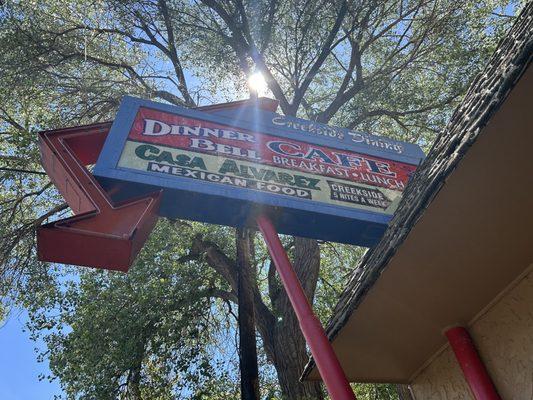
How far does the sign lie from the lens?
444 cm

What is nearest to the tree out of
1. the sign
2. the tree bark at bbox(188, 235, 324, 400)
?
the tree bark at bbox(188, 235, 324, 400)

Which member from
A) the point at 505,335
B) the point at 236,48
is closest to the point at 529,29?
the point at 505,335

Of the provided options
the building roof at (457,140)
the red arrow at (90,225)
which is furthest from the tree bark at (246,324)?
the red arrow at (90,225)

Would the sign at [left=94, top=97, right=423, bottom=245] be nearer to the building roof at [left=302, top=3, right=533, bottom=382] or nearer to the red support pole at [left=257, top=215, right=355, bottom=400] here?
the red support pole at [left=257, top=215, right=355, bottom=400]

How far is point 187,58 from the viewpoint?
13.6m

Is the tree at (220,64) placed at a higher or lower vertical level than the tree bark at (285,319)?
higher

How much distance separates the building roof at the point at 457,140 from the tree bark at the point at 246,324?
10.5ft

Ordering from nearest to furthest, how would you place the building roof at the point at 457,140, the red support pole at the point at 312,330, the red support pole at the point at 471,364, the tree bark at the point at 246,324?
the building roof at the point at 457,140 → the red support pole at the point at 312,330 → the red support pole at the point at 471,364 → the tree bark at the point at 246,324

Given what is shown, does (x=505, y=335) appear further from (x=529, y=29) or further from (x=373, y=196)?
(x=529, y=29)

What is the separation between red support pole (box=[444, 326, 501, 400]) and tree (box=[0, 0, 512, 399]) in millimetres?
6112

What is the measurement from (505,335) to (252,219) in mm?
2361

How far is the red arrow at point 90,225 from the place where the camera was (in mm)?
3805

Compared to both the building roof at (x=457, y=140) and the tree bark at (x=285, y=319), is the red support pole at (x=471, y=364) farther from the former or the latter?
the tree bark at (x=285, y=319)

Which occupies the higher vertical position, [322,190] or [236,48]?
[236,48]
